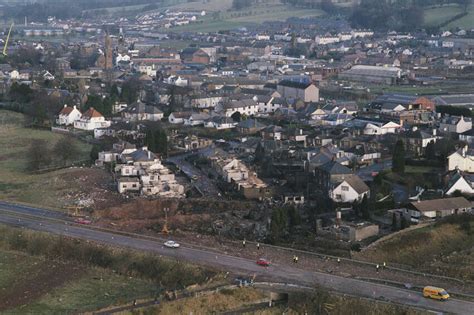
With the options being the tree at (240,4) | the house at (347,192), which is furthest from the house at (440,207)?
the tree at (240,4)

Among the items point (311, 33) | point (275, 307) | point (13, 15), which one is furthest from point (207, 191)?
point (13, 15)

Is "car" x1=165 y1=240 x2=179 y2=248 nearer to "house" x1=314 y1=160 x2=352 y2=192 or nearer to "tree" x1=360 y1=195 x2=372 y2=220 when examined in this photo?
"tree" x1=360 y1=195 x2=372 y2=220

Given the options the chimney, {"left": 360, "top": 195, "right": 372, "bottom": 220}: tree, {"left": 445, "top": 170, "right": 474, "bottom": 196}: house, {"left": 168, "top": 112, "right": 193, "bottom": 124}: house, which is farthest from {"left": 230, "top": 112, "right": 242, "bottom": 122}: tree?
the chimney

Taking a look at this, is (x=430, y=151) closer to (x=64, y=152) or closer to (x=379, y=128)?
(x=379, y=128)

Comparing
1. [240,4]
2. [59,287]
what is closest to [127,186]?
[59,287]

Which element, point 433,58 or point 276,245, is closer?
point 276,245

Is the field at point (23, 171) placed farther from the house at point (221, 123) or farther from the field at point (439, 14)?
the field at point (439, 14)

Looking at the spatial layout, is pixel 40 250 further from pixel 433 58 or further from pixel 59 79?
pixel 433 58
